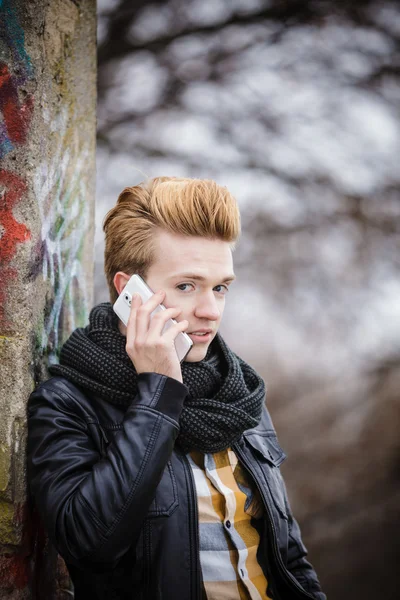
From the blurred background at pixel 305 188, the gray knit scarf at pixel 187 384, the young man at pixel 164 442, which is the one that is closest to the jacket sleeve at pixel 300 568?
the young man at pixel 164 442

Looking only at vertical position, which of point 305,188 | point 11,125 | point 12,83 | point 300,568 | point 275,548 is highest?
point 305,188

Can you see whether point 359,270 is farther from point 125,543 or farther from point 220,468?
point 125,543

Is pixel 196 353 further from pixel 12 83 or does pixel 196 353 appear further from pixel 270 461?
pixel 12 83

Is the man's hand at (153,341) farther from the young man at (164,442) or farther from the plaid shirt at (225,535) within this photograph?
the plaid shirt at (225,535)

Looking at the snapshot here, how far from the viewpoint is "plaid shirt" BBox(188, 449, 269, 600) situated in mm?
1487

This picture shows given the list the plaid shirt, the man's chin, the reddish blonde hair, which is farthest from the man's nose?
the plaid shirt

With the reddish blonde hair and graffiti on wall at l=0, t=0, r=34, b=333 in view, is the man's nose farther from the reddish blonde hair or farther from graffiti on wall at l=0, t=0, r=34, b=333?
graffiti on wall at l=0, t=0, r=34, b=333

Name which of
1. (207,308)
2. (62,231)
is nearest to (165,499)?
(207,308)

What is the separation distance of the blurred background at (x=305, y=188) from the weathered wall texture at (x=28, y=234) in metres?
1.51

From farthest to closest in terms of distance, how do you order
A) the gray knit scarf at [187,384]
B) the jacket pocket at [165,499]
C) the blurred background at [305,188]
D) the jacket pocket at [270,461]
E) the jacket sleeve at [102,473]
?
the blurred background at [305,188] < the jacket pocket at [270,461] < the gray knit scarf at [187,384] < the jacket pocket at [165,499] < the jacket sleeve at [102,473]

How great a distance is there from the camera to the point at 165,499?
140 cm

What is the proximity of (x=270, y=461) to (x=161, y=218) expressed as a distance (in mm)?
947

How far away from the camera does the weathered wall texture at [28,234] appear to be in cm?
141

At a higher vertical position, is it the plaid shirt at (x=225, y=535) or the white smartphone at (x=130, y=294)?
the white smartphone at (x=130, y=294)
